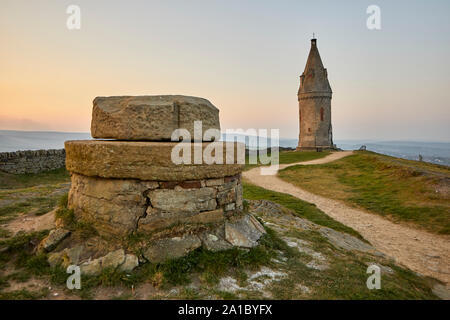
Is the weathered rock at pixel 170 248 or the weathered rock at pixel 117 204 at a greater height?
the weathered rock at pixel 117 204

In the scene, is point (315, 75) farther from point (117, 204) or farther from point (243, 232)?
point (117, 204)

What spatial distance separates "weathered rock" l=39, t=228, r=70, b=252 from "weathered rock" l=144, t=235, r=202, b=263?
1479mm

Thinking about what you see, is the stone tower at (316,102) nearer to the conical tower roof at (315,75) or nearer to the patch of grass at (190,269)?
the conical tower roof at (315,75)

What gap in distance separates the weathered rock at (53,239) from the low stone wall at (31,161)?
469 inches

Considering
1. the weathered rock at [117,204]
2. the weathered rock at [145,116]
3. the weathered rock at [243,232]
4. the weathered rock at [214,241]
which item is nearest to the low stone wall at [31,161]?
the weathered rock at [145,116]

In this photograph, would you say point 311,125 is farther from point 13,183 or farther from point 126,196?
point 126,196

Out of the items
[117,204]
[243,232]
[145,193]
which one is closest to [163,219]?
[145,193]

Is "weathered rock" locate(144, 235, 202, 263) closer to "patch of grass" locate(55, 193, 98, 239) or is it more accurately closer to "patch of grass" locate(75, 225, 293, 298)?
"patch of grass" locate(75, 225, 293, 298)

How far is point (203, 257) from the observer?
12.8 feet

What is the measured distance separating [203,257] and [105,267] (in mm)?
1328

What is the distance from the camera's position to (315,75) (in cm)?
3123

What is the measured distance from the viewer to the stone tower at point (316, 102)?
31266mm

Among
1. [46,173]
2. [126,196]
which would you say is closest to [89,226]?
[126,196]

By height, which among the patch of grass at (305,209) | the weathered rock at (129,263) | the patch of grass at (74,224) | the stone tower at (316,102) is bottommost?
the patch of grass at (305,209)
